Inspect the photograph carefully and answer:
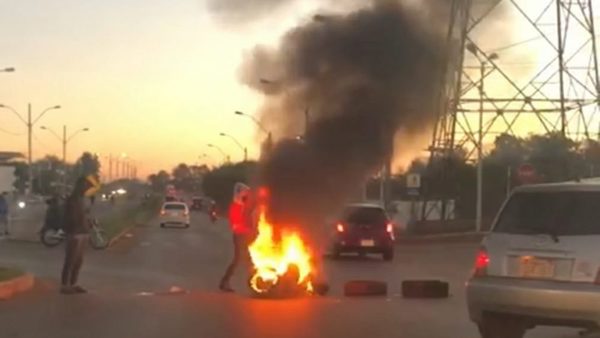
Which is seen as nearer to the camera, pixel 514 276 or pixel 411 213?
pixel 514 276

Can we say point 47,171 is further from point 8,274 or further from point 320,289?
point 320,289

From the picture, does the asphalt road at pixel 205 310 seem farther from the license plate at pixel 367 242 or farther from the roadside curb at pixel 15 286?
the license plate at pixel 367 242

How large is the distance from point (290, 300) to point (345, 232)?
1326 cm

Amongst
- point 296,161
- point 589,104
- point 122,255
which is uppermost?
point 589,104

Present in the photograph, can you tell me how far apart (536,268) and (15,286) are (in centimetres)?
1049

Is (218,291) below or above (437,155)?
below

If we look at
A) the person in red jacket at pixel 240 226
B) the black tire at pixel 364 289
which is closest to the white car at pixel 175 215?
the person in red jacket at pixel 240 226

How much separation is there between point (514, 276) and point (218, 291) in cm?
912

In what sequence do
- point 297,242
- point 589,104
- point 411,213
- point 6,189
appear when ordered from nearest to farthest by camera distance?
point 297,242, point 589,104, point 411,213, point 6,189

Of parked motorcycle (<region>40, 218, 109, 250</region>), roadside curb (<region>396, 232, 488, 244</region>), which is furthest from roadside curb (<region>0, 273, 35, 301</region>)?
roadside curb (<region>396, 232, 488, 244</region>)

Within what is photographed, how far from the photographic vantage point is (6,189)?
58250mm

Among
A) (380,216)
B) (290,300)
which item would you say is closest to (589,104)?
(380,216)

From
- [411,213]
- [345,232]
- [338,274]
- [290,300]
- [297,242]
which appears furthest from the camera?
[411,213]

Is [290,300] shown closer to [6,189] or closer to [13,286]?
[13,286]
